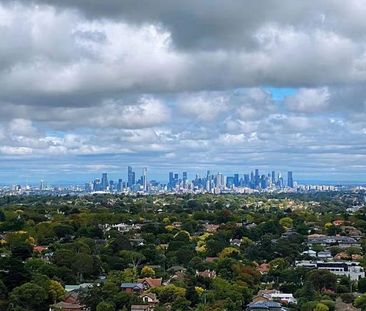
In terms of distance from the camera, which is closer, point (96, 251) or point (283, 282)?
point (283, 282)

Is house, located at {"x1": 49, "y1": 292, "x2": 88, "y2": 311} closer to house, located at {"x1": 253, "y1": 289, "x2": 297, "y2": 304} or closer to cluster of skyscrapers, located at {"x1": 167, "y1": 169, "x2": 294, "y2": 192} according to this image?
house, located at {"x1": 253, "y1": 289, "x2": 297, "y2": 304}

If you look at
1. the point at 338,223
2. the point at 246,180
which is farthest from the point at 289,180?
the point at 338,223

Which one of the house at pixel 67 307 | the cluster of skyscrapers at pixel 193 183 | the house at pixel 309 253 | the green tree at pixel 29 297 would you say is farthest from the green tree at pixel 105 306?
the cluster of skyscrapers at pixel 193 183

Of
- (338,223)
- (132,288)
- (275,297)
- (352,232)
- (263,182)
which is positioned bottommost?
(275,297)

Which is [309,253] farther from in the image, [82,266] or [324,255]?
[82,266]

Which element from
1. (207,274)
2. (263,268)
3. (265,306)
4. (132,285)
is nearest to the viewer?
(265,306)

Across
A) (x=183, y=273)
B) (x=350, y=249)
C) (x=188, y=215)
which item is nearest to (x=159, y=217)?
(x=188, y=215)

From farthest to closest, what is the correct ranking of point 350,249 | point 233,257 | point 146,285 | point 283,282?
point 350,249
point 233,257
point 283,282
point 146,285

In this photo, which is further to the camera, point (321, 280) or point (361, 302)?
point (321, 280)

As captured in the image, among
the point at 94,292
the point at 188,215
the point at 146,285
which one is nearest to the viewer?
the point at 94,292

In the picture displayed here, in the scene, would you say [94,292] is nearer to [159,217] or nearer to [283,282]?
[283,282]
